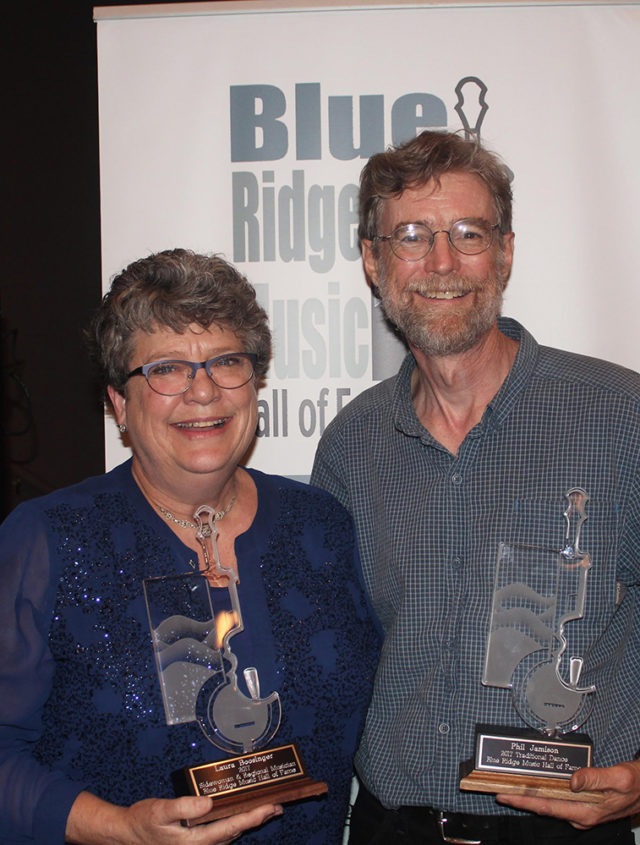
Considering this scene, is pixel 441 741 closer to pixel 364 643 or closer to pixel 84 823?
pixel 364 643

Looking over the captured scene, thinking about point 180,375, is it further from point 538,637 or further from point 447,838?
point 447,838

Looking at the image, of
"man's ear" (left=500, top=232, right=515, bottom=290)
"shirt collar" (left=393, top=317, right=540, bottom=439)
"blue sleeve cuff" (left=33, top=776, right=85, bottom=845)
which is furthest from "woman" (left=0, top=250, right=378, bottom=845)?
"man's ear" (left=500, top=232, right=515, bottom=290)

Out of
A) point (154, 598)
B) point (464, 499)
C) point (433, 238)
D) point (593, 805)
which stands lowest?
point (593, 805)

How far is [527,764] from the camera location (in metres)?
1.63

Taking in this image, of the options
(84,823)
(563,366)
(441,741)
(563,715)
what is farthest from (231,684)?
(563,366)

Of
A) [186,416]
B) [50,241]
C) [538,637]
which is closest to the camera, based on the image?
[538,637]

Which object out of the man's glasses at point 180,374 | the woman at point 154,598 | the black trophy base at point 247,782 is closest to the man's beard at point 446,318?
the woman at point 154,598

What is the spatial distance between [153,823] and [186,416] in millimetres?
810

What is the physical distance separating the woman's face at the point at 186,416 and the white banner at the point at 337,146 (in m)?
0.85

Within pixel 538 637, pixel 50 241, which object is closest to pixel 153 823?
pixel 538 637

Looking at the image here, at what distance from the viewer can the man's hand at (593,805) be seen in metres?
1.59

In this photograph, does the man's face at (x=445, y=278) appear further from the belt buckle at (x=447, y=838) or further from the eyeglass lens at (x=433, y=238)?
the belt buckle at (x=447, y=838)

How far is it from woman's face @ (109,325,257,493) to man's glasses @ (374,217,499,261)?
537 millimetres

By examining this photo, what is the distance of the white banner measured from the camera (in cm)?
267
